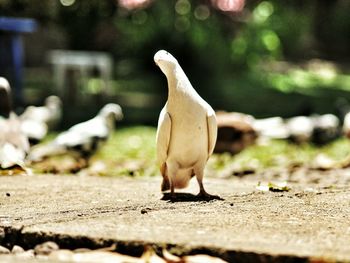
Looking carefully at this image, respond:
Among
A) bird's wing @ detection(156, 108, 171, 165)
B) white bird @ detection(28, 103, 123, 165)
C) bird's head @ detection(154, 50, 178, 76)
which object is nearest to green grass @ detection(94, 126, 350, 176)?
white bird @ detection(28, 103, 123, 165)

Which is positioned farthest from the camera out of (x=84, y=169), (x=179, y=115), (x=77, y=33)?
(x=77, y=33)

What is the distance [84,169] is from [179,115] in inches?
84.2

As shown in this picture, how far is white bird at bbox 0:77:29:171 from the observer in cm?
550

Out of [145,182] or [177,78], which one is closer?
[177,78]

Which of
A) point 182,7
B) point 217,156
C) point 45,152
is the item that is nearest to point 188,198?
point 45,152

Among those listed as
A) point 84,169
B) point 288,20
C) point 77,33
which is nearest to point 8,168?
point 84,169

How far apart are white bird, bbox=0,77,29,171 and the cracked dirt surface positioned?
646 mm

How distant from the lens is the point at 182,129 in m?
4.21

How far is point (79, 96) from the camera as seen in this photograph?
12547 mm

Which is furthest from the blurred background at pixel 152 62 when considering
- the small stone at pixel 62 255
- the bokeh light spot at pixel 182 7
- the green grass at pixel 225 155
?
the small stone at pixel 62 255

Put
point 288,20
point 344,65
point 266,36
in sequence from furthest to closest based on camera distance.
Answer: point 344,65, point 288,20, point 266,36

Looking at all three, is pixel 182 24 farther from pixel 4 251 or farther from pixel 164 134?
pixel 4 251

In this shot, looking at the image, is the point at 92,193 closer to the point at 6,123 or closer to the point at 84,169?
the point at 84,169

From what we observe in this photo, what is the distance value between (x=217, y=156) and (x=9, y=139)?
6.97 ft
